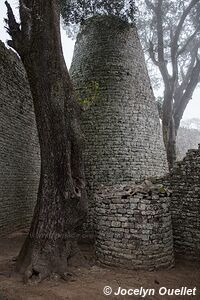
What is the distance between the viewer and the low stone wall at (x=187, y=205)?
695 centimetres

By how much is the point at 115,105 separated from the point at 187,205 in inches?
147

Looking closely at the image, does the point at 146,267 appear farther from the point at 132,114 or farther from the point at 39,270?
the point at 132,114

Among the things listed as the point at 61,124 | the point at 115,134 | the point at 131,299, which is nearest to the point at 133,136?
the point at 115,134

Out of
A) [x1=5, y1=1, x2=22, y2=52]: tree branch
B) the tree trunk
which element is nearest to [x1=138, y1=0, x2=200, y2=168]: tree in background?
the tree trunk

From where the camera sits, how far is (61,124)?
5898 millimetres

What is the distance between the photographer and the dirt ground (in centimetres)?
489

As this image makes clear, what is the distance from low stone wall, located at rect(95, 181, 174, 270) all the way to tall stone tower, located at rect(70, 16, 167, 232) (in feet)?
7.41

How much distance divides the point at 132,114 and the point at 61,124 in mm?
3954

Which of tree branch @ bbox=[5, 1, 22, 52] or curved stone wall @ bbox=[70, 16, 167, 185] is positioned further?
curved stone wall @ bbox=[70, 16, 167, 185]

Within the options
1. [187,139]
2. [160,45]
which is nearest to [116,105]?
[160,45]

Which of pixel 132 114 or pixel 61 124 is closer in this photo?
pixel 61 124

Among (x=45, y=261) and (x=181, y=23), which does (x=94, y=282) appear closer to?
(x=45, y=261)

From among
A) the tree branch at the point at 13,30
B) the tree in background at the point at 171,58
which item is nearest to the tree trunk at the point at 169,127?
the tree in background at the point at 171,58

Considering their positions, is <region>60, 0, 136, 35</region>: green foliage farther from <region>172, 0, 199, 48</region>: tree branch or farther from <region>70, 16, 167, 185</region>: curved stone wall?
<region>172, 0, 199, 48</region>: tree branch
